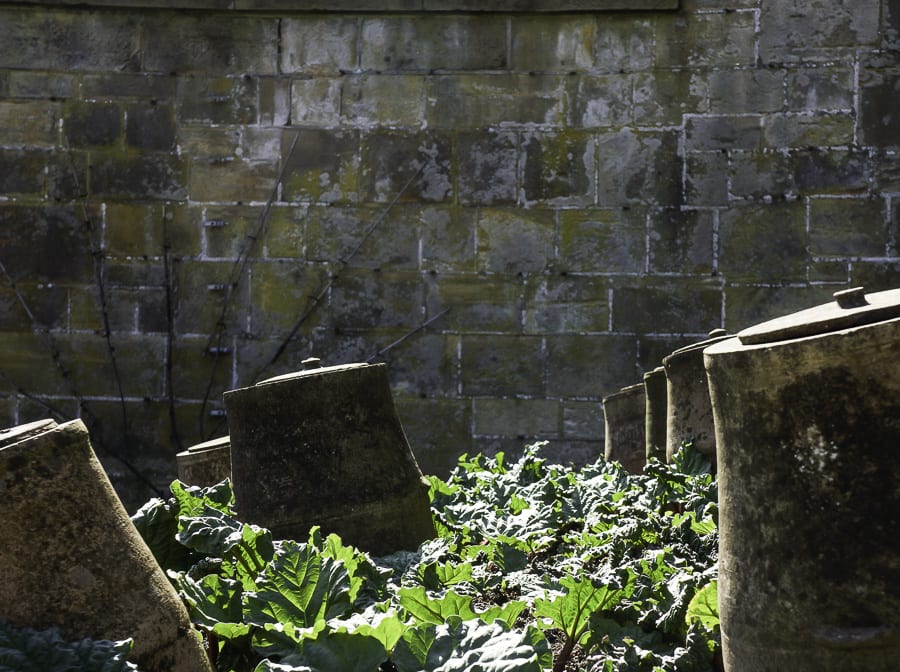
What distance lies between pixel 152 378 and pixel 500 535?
5.05 meters

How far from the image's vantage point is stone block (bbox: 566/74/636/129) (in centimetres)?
811

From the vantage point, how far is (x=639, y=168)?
318 inches

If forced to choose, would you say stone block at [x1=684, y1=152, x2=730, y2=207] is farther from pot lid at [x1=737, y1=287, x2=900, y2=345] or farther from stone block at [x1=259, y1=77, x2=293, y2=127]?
pot lid at [x1=737, y1=287, x2=900, y2=345]

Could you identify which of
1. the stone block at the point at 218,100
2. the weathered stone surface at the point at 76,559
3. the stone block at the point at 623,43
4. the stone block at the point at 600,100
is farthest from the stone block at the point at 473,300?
the weathered stone surface at the point at 76,559

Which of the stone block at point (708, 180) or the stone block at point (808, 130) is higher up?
the stone block at point (808, 130)

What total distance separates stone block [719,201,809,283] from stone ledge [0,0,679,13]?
1.42 m

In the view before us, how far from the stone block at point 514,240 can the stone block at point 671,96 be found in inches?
35.4

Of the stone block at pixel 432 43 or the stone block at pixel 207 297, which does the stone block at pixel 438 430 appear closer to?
the stone block at pixel 207 297

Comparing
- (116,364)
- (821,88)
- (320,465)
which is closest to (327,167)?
(116,364)

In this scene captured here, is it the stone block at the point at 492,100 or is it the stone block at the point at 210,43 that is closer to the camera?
the stone block at the point at 492,100

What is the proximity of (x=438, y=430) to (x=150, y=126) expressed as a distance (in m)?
2.74

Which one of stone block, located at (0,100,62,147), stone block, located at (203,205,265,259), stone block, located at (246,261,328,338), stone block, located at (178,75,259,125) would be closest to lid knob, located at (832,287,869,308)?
stone block, located at (246,261,328,338)

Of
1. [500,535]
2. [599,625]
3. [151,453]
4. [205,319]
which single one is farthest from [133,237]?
[599,625]

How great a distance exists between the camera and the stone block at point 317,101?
8250 mm
